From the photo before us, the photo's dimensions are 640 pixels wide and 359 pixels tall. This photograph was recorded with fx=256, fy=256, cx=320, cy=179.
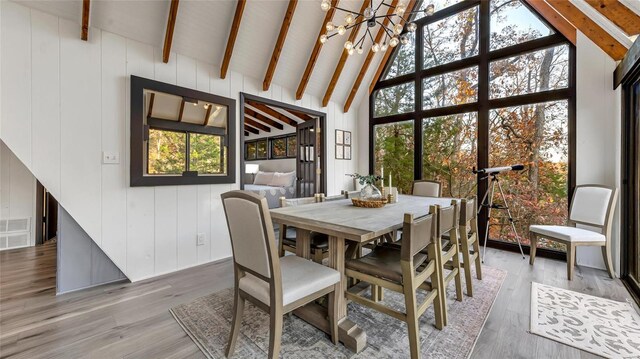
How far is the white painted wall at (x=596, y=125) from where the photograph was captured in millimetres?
2836

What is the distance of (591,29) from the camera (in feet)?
9.45

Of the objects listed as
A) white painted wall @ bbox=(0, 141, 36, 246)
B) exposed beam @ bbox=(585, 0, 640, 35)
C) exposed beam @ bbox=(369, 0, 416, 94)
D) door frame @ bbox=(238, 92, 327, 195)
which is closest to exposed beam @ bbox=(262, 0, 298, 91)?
door frame @ bbox=(238, 92, 327, 195)

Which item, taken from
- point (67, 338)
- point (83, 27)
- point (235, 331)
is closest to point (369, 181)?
point (235, 331)

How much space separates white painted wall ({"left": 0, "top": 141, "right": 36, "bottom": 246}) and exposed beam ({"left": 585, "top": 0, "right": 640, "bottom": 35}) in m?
7.20

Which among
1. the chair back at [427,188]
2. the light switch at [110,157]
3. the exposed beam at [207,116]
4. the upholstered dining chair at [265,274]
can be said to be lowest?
the upholstered dining chair at [265,274]

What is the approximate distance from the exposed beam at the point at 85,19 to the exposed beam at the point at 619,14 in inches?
184

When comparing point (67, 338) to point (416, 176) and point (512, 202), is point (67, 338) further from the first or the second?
point (512, 202)

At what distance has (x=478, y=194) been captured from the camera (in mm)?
3863

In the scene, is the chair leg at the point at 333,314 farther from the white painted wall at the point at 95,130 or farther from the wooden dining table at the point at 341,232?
the white painted wall at the point at 95,130

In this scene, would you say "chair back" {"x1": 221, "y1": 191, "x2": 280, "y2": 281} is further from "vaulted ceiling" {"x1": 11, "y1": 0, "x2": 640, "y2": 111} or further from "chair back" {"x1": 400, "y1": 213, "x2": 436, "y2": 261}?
"vaulted ceiling" {"x1": 11, "y1": 0, "x2": 640, "y2": 111}

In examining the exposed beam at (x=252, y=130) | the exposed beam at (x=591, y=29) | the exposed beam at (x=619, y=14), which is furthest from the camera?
the exposed beam at (x=252, y=130)

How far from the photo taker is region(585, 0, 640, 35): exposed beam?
2.34 m

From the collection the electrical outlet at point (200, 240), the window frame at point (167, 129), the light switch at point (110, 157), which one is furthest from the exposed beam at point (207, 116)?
the electrical outlet at point (200, 240)

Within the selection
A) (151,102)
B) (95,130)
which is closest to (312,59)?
(151,102)
